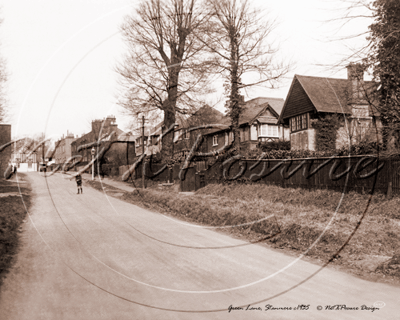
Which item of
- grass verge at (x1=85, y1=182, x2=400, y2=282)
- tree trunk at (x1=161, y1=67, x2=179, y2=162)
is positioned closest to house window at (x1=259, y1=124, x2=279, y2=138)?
tree trunk at (x1=161, y1=67, x2=179, y2=162)

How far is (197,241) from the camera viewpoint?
394 inches

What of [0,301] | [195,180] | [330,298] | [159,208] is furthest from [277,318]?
[195,180]

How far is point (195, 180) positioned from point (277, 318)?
23.1 meters

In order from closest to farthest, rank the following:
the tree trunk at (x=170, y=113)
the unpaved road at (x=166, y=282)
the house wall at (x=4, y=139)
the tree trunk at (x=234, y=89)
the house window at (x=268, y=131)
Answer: the unpaved road at (x=166, y=282) → the tree trunk at (x=234, y=89) → the house wall at (x=4, y=139) → the tree trunk at (x=170, y=113) → the house window at (x=268, y=131)

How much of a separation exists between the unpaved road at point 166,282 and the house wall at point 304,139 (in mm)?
24537

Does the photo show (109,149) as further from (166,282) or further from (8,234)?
(166,282)

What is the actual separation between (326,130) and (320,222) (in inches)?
839

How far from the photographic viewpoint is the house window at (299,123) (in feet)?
111

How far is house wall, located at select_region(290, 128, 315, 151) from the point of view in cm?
3294

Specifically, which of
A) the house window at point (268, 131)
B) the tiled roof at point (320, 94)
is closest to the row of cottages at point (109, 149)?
the house window at point (268, 131)

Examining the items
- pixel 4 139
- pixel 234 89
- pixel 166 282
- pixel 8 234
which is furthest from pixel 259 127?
pixel 166 282

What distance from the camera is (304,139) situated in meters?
33.7

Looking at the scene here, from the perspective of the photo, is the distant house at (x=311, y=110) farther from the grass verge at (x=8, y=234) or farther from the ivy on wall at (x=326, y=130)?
the grass verge at (x=8, y=234)

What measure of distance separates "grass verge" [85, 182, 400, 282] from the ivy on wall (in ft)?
42.3
